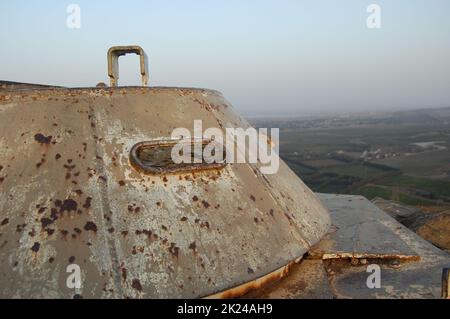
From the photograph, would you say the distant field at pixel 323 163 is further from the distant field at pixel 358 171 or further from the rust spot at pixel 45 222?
the rust spot at pixel 45 222

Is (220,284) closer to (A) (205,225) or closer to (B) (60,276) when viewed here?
(A) (205,225)

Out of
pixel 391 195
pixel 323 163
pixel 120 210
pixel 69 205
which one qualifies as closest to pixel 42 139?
pixel 69 205

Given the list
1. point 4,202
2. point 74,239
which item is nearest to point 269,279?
point 74,239

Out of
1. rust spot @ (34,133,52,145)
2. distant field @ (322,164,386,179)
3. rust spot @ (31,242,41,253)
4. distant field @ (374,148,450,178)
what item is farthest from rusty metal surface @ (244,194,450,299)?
distant field @ (374,148,450,178)

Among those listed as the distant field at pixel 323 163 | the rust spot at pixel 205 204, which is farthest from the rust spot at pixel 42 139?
the distant field at pixel 323 163

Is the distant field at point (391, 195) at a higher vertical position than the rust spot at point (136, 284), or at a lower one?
lower

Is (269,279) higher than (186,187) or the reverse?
the reverse

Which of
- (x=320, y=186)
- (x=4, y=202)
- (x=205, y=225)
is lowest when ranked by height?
(x=320, y=186)
